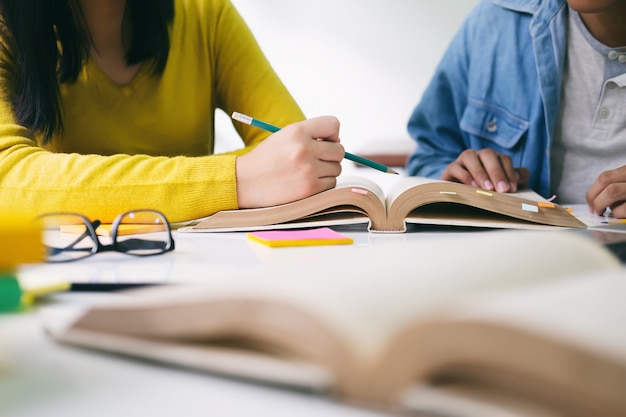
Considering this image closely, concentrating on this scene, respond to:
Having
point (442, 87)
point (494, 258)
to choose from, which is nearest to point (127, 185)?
point (494, 258)

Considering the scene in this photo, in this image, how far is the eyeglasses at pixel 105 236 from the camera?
2.00ft

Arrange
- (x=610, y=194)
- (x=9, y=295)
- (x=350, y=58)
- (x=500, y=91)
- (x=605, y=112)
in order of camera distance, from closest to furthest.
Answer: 1. (x=9, y=295)
2. (x=610, y=194)
3. (x=605, y=112)
4. (x=500, y=91)
5. (x=350, y=58)

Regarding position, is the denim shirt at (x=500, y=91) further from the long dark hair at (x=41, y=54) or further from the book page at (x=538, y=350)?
the book page at (x=538, y=350)

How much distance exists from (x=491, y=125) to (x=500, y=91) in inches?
3.3

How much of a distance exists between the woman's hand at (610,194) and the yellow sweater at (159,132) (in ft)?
1.85

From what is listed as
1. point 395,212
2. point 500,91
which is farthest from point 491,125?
point 395,212

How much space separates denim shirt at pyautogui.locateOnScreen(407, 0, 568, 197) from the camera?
134cm

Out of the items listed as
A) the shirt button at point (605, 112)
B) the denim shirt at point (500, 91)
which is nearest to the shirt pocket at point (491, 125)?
the denim shirt at point (500, 91)

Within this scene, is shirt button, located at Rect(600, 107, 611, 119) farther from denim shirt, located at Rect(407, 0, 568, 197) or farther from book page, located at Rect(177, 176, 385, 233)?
book page, located at Rect(177, 176, 385, 233)

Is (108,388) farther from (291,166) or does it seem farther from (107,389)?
(291,166)

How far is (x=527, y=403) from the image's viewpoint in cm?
23

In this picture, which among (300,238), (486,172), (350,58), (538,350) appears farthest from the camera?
(350,58)

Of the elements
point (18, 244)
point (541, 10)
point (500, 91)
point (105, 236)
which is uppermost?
point (541, 10)

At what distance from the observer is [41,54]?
103 cm
